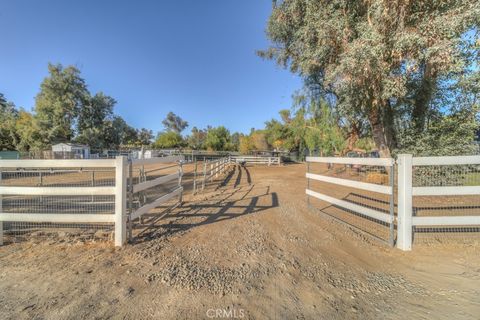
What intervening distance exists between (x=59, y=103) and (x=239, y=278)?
137 ft

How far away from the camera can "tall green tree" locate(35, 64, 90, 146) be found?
31859 millimetres

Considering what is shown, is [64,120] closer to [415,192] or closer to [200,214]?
[200,214]

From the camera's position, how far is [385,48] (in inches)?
249

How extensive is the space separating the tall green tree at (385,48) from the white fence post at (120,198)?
21.2ft

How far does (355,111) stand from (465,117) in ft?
11.2

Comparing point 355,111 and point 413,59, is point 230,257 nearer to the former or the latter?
point 413,59

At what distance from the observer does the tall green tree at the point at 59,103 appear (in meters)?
31.9

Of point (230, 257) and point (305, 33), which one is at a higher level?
point (305, 33)

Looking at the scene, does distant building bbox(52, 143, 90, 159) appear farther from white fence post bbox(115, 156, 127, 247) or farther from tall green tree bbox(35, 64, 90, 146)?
white fence post bbox(115, 156, 127, 247)

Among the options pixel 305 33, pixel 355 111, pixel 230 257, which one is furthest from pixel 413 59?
pixel 230 257

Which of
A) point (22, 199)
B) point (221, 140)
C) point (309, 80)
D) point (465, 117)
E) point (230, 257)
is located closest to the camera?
point (230, 257)

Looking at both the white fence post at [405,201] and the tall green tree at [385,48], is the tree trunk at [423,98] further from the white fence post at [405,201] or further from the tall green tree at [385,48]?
the white fence post at [405,201]

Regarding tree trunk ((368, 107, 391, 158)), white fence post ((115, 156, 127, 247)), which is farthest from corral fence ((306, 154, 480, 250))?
tree trunk ((368, 107, 391, 158))

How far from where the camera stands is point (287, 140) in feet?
143
